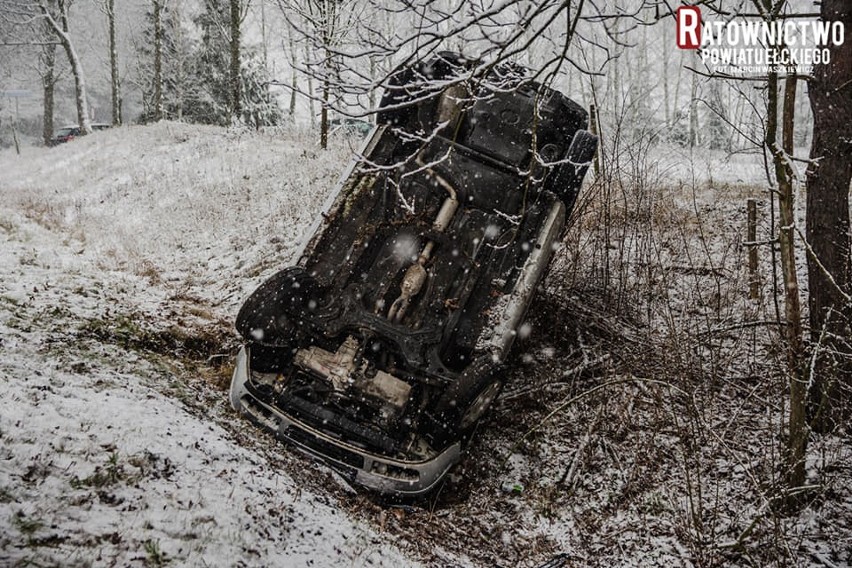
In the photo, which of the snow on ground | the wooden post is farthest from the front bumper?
the wooden post

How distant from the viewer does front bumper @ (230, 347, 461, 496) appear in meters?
3.40

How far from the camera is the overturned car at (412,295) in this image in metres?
3.63

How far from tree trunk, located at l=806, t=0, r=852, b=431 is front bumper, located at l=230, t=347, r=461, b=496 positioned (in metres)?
→ 2.86

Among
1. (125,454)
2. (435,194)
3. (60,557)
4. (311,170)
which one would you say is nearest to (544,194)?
(435,194)

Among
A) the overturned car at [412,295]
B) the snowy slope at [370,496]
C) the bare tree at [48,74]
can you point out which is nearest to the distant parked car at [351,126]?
the overturned car at [412,295]

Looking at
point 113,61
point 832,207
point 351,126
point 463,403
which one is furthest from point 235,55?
point 832,207

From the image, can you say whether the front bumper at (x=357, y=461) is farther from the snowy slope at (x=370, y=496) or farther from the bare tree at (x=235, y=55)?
the bare tree at (x=235, y=55)

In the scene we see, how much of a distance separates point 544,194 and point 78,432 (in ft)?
12.8

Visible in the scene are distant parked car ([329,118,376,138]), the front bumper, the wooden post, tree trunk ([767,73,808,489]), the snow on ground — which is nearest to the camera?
the snow on ground

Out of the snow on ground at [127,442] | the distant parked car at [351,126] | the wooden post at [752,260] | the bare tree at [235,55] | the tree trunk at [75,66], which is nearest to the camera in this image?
the snow on ground at [127,442]

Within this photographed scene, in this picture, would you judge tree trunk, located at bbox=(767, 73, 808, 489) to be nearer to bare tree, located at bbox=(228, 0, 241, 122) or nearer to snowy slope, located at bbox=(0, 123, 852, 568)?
snowy slope, located at bbox=(0, 123, 852, 568)

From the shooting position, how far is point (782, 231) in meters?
2.92

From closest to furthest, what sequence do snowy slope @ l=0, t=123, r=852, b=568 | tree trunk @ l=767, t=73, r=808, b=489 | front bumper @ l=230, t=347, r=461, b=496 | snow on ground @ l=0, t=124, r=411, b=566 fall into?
snow on ground @ l=0, t=124, r=411, b=566, snowy slope @ l=0, t=123, r=852, b=568, tree trunk @ l=767, t=73, r=808, b=489, front bumper @ l=230, t=347, r=461, b=496

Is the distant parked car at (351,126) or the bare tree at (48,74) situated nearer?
the distant parked car at (351,126)
